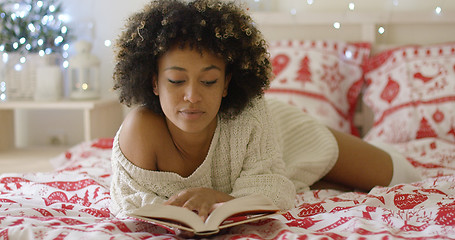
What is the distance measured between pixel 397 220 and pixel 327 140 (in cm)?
47

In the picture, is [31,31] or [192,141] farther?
[31,31]

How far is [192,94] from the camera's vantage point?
1.06m

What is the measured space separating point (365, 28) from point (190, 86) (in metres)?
1.71

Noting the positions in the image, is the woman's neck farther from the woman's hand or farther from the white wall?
the white wall

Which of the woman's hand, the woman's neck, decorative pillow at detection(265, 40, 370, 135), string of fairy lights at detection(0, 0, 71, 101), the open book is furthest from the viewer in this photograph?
string of fairy lights at detection(0, 0, 71, 101)

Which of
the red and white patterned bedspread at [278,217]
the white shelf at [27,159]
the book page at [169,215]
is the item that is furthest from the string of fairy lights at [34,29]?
the book page at [169,215]

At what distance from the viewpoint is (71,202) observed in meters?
1.34

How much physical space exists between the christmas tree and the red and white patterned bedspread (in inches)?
42.1

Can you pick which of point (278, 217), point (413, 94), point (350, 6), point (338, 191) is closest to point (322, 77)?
point (413, 94)

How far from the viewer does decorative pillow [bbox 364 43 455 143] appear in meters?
2.10

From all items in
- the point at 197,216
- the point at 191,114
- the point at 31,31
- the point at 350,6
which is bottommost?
the point at 197,216

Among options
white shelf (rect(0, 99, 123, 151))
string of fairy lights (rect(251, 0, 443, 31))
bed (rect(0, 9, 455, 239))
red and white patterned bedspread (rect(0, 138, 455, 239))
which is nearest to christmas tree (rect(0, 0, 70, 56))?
white shelf (rect(0, 99, 123, 151))

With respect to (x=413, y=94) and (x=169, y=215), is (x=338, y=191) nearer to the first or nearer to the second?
(x=169, y=215)

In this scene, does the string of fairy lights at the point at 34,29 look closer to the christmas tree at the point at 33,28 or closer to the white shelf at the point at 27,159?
the christmas tree at the point at 33,28
